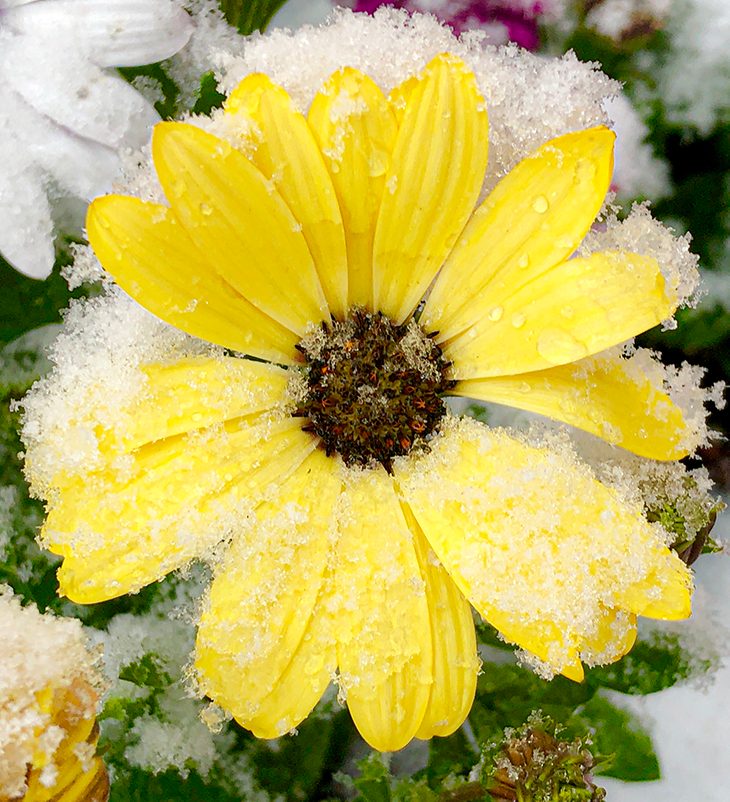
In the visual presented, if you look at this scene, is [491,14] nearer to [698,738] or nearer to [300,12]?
[300,12]

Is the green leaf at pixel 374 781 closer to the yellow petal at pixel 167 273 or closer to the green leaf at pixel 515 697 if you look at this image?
the green leaf at pixel 515 697

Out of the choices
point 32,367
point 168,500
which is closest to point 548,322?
point 168,500

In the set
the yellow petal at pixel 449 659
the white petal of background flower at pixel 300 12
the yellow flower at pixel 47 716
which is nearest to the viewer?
the yellow flower at pixel 47 716

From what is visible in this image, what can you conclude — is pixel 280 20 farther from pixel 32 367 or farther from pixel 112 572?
pixel 112 572

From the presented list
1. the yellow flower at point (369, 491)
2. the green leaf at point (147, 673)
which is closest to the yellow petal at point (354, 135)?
the yellow flower at point (369, 491)

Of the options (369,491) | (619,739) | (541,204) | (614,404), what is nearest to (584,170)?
(541,204)

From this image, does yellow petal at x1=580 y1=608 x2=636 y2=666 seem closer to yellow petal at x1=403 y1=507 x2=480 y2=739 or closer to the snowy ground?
yellow petal at x1=403 y1=507 x2=480 y2=739

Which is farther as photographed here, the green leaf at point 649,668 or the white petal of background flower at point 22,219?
the green leaf at point 649,668
